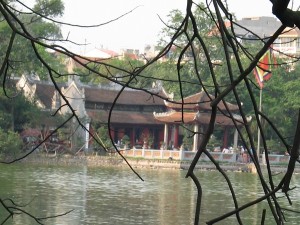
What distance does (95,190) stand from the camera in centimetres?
1897

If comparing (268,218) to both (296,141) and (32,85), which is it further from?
(32,85)

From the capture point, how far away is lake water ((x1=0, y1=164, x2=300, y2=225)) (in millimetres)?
13883

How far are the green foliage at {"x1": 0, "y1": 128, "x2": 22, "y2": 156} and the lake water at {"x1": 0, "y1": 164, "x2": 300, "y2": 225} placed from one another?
47 cm

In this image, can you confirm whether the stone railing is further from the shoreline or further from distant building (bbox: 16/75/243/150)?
distant building (bbox: 16/75/243/150)

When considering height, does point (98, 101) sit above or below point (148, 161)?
above

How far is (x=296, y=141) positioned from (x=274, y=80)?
31.9 m

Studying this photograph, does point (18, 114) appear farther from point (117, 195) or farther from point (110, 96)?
point (117, 195)

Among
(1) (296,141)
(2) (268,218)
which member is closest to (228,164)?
(2) (268,218)

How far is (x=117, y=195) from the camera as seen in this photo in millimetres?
18047

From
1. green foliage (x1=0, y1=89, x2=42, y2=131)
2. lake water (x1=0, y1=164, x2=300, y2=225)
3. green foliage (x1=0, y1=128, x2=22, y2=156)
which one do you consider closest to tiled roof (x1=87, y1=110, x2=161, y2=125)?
green foliage (x1=0, y1=89, x2=42, y2=131)

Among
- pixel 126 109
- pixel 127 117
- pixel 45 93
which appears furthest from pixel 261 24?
pixel 45 93

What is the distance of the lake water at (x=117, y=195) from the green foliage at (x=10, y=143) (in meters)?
0.47

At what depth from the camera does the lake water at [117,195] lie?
1388cm

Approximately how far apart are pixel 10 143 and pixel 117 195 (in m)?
8.18
